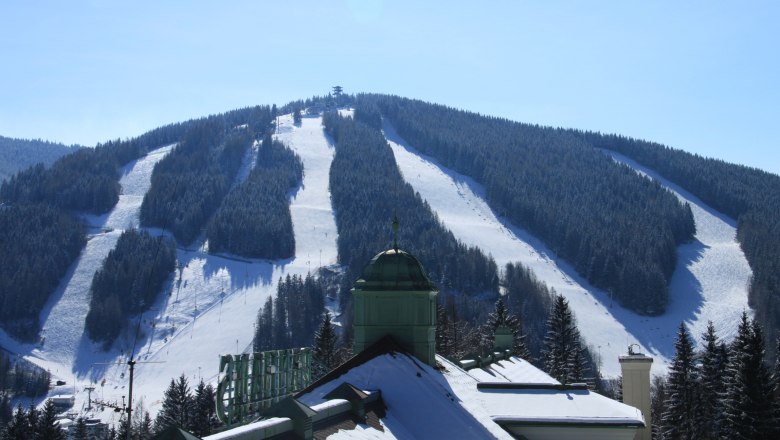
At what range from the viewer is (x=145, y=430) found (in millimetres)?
86438

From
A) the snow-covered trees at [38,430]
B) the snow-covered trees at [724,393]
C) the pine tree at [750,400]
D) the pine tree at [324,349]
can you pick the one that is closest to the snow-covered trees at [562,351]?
the snow-covered trees at [724,393]

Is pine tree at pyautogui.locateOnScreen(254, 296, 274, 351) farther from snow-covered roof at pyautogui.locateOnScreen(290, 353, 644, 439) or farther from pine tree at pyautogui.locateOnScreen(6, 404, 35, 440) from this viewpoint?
snow-covered roof at pyautogui.locateOnScreen(290, 353, 644, 439)

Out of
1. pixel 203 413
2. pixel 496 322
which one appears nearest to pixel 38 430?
pixel 203 413

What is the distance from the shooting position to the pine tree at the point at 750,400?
52.7 metres

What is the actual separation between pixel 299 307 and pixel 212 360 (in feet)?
88.5

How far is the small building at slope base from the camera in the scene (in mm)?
25250

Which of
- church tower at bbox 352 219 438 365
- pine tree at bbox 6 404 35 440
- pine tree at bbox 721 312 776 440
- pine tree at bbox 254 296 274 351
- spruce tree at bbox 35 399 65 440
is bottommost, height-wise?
pine tree at bbox 254 296 274 351

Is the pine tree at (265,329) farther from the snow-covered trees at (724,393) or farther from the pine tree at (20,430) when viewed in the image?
the snow-covered trees at (724,393)

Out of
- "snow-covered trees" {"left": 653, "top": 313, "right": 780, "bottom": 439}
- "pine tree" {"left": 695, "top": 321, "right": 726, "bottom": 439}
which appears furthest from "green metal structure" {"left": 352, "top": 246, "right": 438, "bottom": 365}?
"pine tree" {"left": 695, "top": 321, "right": 726, "bottom": 439}

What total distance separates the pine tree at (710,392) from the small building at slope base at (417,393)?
1173 inches

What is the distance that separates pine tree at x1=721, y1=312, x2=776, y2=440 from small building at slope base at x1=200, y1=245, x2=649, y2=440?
827 inches

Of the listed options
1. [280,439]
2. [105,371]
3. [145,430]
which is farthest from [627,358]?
[105,371]

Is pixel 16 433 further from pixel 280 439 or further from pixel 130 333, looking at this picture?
pixel 130 333

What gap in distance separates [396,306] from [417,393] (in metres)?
5.68
